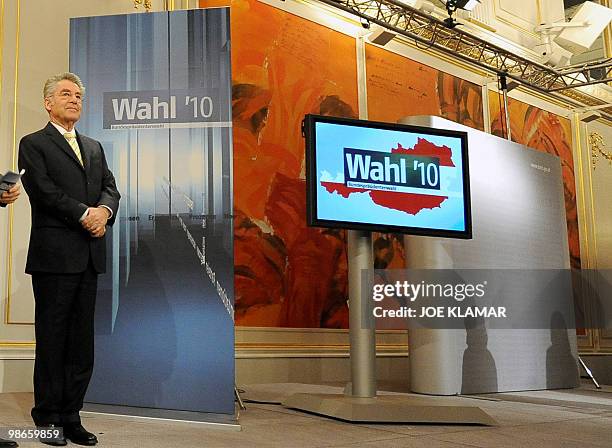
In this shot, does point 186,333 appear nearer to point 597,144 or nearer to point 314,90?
point 314,90

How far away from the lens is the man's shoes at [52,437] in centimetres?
282

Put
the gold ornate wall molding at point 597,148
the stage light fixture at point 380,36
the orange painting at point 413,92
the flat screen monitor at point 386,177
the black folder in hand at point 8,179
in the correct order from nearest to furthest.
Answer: the black folder in hand at point 8,179
the flat screen monitor at point 386,177
the stage light fixture at point 380,36
the orange painting at point 413,92
the gold ornate wall molding at point 597,148

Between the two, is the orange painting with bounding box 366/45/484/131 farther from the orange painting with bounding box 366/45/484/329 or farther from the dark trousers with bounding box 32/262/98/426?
the dark trousers with bounding box 32/262/98/426

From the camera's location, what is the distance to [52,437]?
9.31 feet

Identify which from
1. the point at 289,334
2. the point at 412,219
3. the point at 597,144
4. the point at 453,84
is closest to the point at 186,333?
the point at 412,219

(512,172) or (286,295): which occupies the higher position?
(512,172)

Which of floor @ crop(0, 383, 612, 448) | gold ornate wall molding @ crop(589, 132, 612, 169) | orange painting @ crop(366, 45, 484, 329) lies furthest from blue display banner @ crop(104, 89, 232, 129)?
gold ornate wall molding @ crop(589, 132, 612, 169)

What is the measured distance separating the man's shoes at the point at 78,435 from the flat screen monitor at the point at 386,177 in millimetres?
1643

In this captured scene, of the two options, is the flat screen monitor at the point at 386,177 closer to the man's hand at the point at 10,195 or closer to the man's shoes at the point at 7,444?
the man's hand at the point at 10,195

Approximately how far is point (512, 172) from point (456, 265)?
3.70 feet

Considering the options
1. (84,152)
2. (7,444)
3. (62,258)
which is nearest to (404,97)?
(84,152)

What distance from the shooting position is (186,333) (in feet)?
11.9

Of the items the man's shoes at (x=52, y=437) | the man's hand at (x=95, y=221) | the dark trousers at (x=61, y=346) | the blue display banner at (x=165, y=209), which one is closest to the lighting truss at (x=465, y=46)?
the blue display banner at (x=165, y=209)

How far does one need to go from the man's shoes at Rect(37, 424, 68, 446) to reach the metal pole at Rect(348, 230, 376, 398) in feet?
5.78
